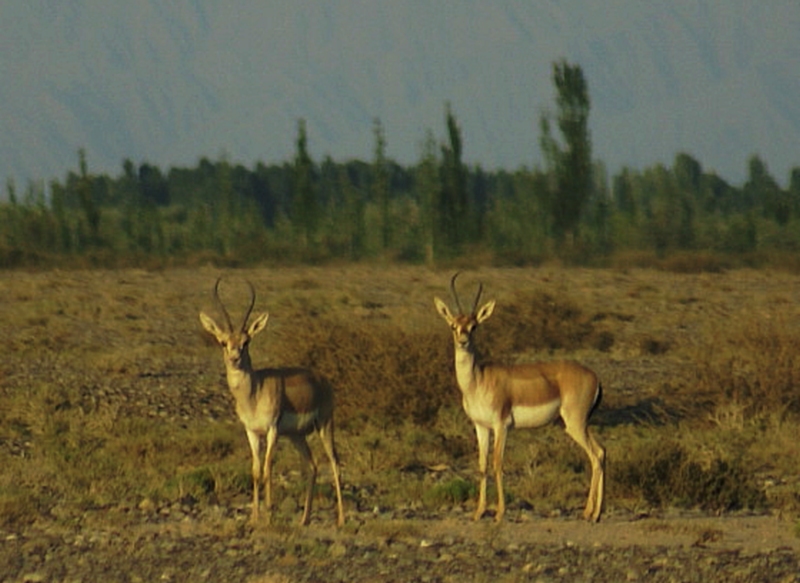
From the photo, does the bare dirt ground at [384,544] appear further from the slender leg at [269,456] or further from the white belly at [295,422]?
the white belly at [295,422]

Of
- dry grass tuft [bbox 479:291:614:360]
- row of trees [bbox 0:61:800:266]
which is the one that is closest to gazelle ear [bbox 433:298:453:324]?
dry grass tuft [bbox 479:291:614:360]

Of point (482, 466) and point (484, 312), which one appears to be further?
point (484, 312)

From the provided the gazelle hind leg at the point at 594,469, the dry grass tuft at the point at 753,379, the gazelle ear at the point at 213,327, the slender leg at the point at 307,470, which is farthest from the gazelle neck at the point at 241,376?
the dry grass tuft at the point at 753,379

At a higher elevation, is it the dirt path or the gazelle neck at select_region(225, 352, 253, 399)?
the gazelle neck at select_region(225, 352, 253, 399)

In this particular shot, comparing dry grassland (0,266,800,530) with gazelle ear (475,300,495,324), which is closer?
gazelle ear (475,300,495,324)

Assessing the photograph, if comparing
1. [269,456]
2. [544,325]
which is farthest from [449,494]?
[544,325]

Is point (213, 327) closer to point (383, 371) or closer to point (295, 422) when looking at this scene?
point (295, 422)

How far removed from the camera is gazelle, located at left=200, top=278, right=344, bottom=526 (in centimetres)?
1230

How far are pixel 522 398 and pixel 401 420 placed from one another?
17.6 feet

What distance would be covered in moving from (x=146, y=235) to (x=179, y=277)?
14925mm

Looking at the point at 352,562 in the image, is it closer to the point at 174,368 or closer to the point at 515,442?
the point at 515,442

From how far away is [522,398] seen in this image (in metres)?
12.7

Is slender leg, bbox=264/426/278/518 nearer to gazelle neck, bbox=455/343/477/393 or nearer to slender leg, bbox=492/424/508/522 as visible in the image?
gazelle neck, bbox=455/343/477/393

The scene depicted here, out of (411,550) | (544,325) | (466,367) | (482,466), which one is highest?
(466,367)
